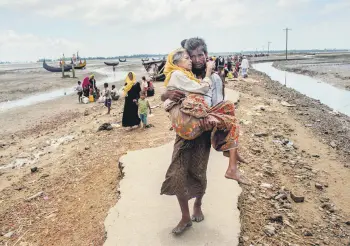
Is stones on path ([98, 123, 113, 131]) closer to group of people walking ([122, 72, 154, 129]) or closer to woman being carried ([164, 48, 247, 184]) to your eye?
group of people walking ([122, 72, 154, 129])

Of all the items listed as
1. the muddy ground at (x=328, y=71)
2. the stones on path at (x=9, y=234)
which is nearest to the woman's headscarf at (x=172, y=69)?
the stones on path at (x=9, y=234)

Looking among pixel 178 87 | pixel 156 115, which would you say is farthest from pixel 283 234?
pixel 156 115

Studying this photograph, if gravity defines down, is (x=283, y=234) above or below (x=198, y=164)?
below

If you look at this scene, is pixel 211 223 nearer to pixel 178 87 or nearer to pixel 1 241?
pixel 178 87

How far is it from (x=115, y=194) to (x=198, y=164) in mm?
1897

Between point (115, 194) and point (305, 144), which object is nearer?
point (115, 194)

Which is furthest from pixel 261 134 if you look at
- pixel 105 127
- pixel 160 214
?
pixel 160 214

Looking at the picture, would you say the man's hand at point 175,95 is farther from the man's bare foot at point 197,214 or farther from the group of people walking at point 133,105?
the group of people walking at point 133,105

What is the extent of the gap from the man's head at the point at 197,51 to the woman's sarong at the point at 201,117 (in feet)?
0.86

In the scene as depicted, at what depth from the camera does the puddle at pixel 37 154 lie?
22.7 ft

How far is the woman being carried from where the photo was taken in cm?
234

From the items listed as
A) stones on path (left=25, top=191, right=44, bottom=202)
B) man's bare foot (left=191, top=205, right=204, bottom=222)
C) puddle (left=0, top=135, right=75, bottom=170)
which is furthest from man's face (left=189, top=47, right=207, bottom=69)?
puddle (left=0, top=135, right=75, bottom=170)

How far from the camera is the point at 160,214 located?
324 centimetres

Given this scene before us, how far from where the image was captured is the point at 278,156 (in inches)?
242
